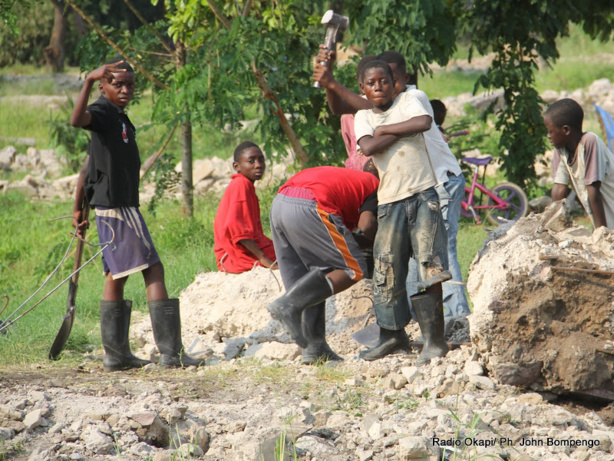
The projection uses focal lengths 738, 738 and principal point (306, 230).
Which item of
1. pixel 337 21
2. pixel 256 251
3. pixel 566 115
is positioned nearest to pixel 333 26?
pixel 337 21

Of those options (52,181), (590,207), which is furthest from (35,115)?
(590,207)

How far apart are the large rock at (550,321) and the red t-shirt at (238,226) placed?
1.95m

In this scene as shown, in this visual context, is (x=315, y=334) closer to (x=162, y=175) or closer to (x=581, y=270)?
(x=581, y=270)

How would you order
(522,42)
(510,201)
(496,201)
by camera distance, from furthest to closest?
(510,201)
(496,201)
(522,42)

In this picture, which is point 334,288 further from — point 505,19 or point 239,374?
point 505,19

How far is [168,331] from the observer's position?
446 cm

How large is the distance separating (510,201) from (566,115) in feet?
17.4

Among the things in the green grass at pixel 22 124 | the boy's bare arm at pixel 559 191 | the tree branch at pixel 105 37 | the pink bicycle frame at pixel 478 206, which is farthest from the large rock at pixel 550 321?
the green grass at pixel 22 124

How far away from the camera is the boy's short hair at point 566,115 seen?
14.2ft

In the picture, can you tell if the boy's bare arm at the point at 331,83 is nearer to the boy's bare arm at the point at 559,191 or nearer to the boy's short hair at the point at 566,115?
the boy's short hair at the point at 566,115

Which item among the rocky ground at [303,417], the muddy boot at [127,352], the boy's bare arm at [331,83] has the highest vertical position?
the boy's bare arm at [331,83]

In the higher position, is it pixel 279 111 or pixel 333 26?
pixel 333 26

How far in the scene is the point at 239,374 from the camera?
4246mm

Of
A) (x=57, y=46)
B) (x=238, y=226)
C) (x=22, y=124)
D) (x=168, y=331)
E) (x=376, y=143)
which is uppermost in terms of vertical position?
(x=57, y=46)
